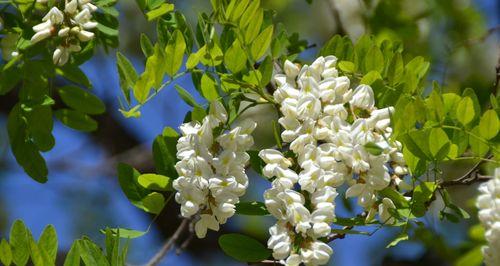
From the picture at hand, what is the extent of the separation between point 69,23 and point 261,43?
26cm

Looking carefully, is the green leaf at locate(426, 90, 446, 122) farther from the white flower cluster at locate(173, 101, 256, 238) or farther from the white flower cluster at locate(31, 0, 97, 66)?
the white flower cluster at locate(31, 0, 97, 66)

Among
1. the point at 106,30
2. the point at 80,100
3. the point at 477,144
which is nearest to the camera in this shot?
the point at 477,144

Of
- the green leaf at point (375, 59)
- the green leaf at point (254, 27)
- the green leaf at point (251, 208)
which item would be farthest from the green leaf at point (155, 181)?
the green leaf at point (375, 59)

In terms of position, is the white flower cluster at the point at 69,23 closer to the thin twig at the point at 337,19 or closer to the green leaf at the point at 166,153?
the green leaf at the point at 166,153

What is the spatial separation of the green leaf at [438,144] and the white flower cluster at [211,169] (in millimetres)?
223

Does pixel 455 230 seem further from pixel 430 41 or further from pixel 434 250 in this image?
pixel 430 41

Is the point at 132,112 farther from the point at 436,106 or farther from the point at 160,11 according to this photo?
the point at 436,106

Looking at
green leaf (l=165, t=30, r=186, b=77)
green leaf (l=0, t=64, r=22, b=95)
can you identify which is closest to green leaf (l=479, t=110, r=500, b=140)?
green leaf (l=165, t=30, r=186, b=77)

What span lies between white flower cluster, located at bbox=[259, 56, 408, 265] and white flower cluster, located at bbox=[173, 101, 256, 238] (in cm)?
4

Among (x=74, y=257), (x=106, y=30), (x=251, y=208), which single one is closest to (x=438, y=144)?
(x=251, y=208)

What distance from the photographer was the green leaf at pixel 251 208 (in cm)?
110

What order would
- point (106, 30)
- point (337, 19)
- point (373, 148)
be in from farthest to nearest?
1. point (337, 19)
2. point (106, 30)
3. point (373, 148)

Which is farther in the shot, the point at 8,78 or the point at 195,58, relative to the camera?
the point at 8,78

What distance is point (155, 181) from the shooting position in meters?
1.16
